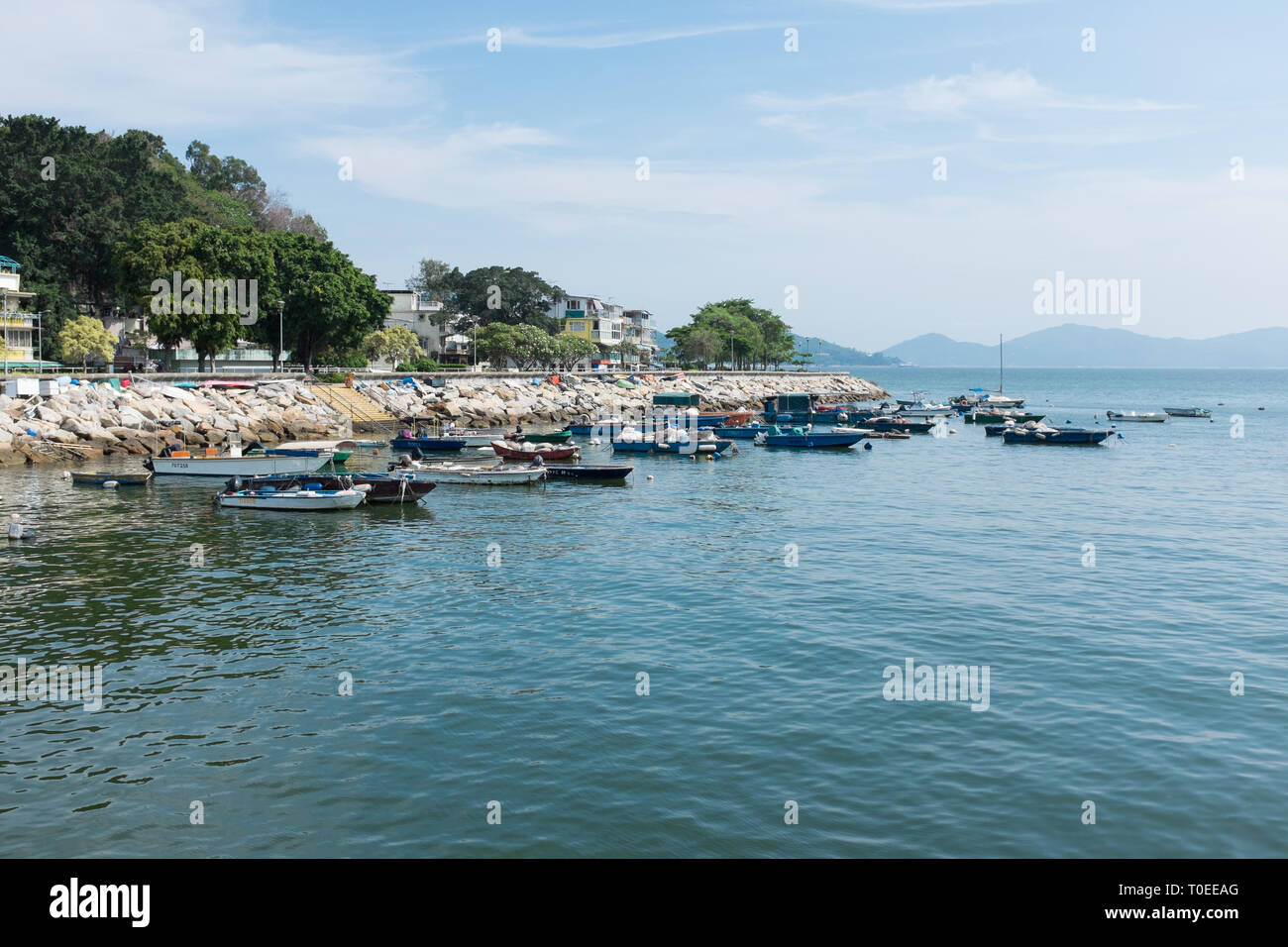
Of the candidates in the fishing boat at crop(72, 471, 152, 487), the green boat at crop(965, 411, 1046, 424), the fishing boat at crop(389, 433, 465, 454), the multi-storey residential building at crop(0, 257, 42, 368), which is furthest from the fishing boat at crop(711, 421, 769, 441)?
the multi-storey residential building at crop(0, 257, 42, 368)

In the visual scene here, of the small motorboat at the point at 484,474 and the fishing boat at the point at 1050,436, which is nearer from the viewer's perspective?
the small motorboat at the point at 484,474

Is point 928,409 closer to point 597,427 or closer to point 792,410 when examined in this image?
point 792,410

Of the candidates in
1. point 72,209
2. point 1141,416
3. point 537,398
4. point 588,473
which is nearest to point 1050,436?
point 1141,416

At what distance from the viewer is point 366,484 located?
1945 inches

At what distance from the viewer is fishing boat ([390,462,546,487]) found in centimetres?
5766

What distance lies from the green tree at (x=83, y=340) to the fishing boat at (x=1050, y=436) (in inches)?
3406

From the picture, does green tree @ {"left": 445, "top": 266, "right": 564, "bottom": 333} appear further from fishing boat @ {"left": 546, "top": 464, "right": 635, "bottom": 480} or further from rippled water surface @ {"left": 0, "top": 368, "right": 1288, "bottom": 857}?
rippled water surface @ {"left": 0, "top": 368, "right": 1288, "bottom": 857}

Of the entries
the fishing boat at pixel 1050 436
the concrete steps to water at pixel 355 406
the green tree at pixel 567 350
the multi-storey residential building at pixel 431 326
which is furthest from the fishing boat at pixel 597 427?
the multi-storey residential building at pixel 431 326

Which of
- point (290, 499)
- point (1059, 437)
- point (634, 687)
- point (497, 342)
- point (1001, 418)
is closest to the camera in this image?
point (634, 687)

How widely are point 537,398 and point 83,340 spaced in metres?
46.8

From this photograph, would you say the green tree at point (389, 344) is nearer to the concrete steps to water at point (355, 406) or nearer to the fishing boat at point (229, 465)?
the concrete steps to water at point (355, 406)

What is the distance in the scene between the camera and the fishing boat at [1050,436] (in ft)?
292
